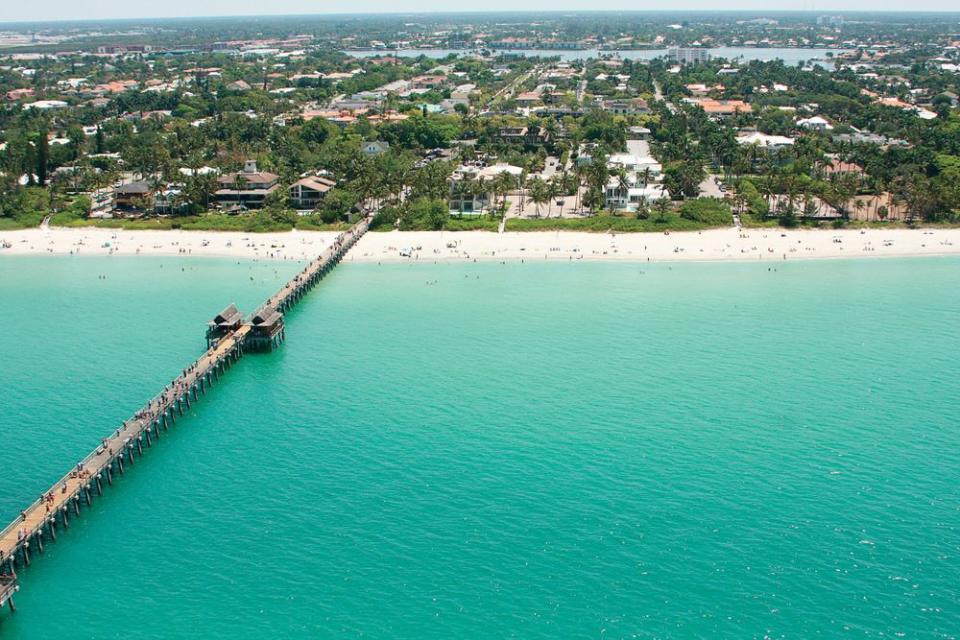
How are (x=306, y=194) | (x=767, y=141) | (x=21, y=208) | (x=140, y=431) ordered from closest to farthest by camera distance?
1. (x=140, y=431)
2. (x=21, y=208)
3. (x=306, y=194)
4. (x=767, y=141)

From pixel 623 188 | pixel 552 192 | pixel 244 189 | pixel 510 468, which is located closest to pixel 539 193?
pixel 552 192

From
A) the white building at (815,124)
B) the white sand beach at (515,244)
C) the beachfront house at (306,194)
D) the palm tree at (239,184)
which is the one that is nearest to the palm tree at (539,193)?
the white sand beach at (515,244)

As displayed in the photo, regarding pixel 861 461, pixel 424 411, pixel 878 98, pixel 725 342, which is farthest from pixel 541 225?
pixel 878 98

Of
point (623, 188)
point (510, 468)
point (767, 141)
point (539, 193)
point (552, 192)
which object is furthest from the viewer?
point (767, 141)

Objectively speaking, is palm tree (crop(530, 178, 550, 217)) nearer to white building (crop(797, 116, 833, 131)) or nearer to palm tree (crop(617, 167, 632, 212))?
palm tree (crop(617, 167, 632, 212))

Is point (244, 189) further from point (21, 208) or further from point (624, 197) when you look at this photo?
point (624, 197)

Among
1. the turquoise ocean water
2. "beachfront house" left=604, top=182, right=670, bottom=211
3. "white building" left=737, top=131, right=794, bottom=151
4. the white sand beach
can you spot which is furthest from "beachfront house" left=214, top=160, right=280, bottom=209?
"white building" left=737, top=131, right=794, bottom=151
